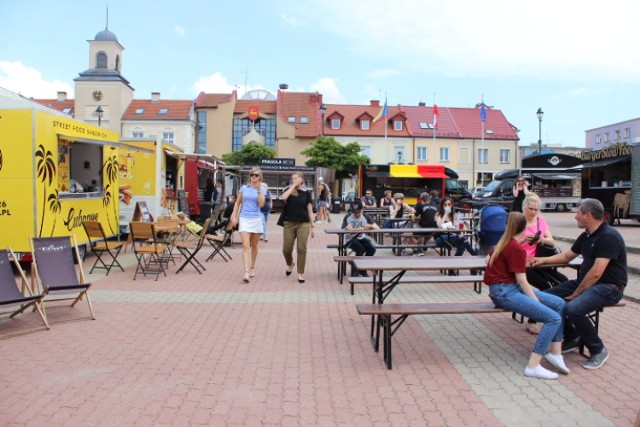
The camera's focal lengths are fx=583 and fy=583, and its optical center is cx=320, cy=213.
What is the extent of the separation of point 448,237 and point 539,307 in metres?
6.25

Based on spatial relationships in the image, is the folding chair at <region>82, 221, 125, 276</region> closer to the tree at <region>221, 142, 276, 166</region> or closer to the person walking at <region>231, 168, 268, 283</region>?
the person walking at <region>231, 168, 268, 283</region>

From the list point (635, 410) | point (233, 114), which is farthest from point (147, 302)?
point (233, 114)

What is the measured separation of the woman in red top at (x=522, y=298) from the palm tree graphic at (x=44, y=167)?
25.8 ft

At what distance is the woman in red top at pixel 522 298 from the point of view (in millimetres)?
4992

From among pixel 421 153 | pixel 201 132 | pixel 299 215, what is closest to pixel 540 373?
pixel 299 215

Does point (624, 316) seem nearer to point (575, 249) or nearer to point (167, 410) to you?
point (575, 249)

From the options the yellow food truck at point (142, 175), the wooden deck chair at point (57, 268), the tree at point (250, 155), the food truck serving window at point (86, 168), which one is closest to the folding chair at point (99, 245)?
the food truck serving window at point (86, 168)

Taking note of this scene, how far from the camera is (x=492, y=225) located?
875cm

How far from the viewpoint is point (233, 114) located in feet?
192

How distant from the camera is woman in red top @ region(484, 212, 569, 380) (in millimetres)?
4992

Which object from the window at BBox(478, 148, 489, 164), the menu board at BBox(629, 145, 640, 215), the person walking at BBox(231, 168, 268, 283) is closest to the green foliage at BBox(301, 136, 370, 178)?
the window at BBox(478, 148, 489, 164)

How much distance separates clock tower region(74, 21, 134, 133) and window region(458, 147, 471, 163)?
33.7 meters

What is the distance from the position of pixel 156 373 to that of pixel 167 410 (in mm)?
830

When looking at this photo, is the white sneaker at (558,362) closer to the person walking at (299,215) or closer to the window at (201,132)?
the person walking at (299,215)
